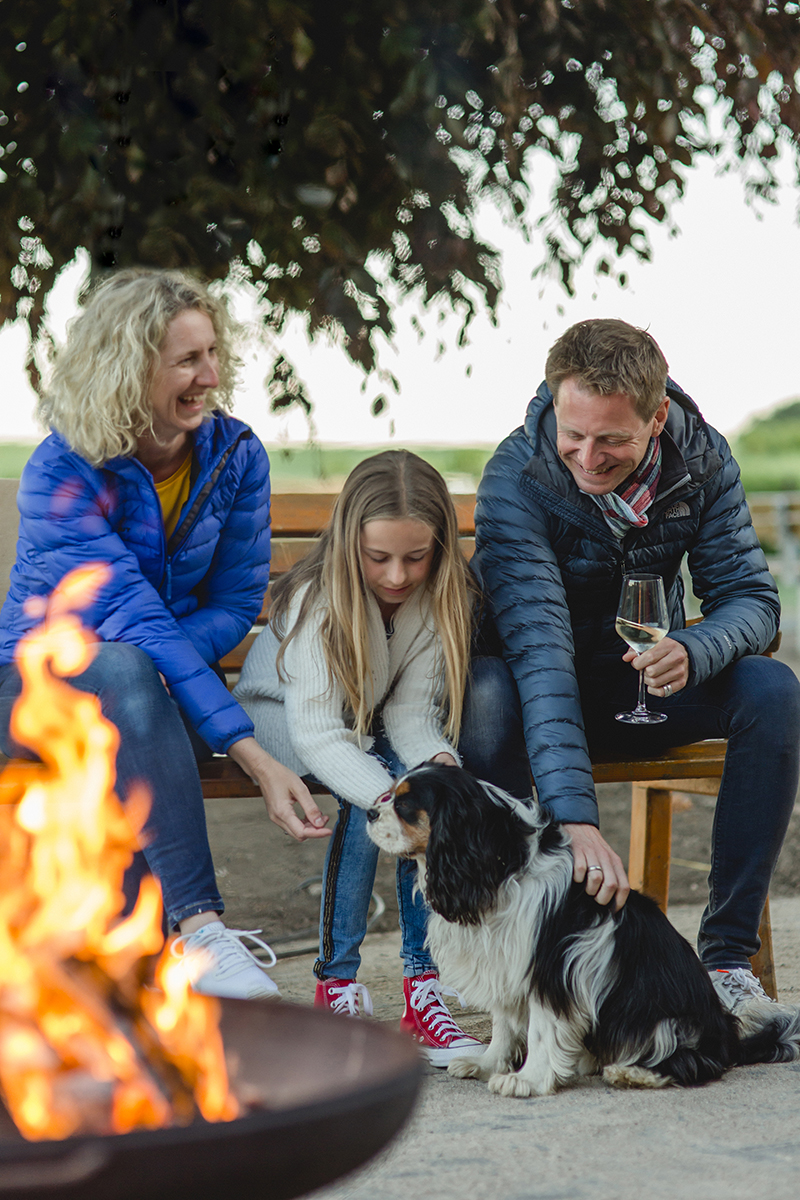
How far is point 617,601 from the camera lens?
269 cm

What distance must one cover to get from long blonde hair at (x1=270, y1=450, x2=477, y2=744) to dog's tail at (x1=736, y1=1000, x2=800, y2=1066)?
32.6 inches

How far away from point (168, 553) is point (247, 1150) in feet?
5.71

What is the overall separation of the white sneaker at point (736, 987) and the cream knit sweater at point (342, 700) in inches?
28.6

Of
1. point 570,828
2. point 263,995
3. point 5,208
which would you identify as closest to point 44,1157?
point 263,995

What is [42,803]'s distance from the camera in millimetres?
1780

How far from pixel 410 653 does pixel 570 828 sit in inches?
21.1

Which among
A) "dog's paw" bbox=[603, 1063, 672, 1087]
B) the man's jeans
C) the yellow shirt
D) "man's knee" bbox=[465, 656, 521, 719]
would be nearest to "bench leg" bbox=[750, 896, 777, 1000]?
the man's jeans

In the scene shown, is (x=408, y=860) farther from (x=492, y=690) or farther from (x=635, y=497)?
(x=635, y=497)

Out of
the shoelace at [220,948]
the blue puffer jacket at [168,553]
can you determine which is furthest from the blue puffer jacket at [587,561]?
the shoelace at [220,948]

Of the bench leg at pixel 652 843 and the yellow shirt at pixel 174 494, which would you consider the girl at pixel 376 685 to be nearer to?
the yellow shirt at pixel 174 494

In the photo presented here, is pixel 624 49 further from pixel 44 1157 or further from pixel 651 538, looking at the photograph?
pixel 44 1157

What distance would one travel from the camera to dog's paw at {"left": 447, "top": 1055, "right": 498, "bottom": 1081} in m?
2.31

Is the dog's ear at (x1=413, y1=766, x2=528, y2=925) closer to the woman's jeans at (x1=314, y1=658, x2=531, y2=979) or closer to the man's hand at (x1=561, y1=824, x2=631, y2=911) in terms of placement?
the man's hand at (x1=561, y1=824, x2=631, y2=911)

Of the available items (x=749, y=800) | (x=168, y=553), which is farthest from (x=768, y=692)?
(x=168, y=553)
